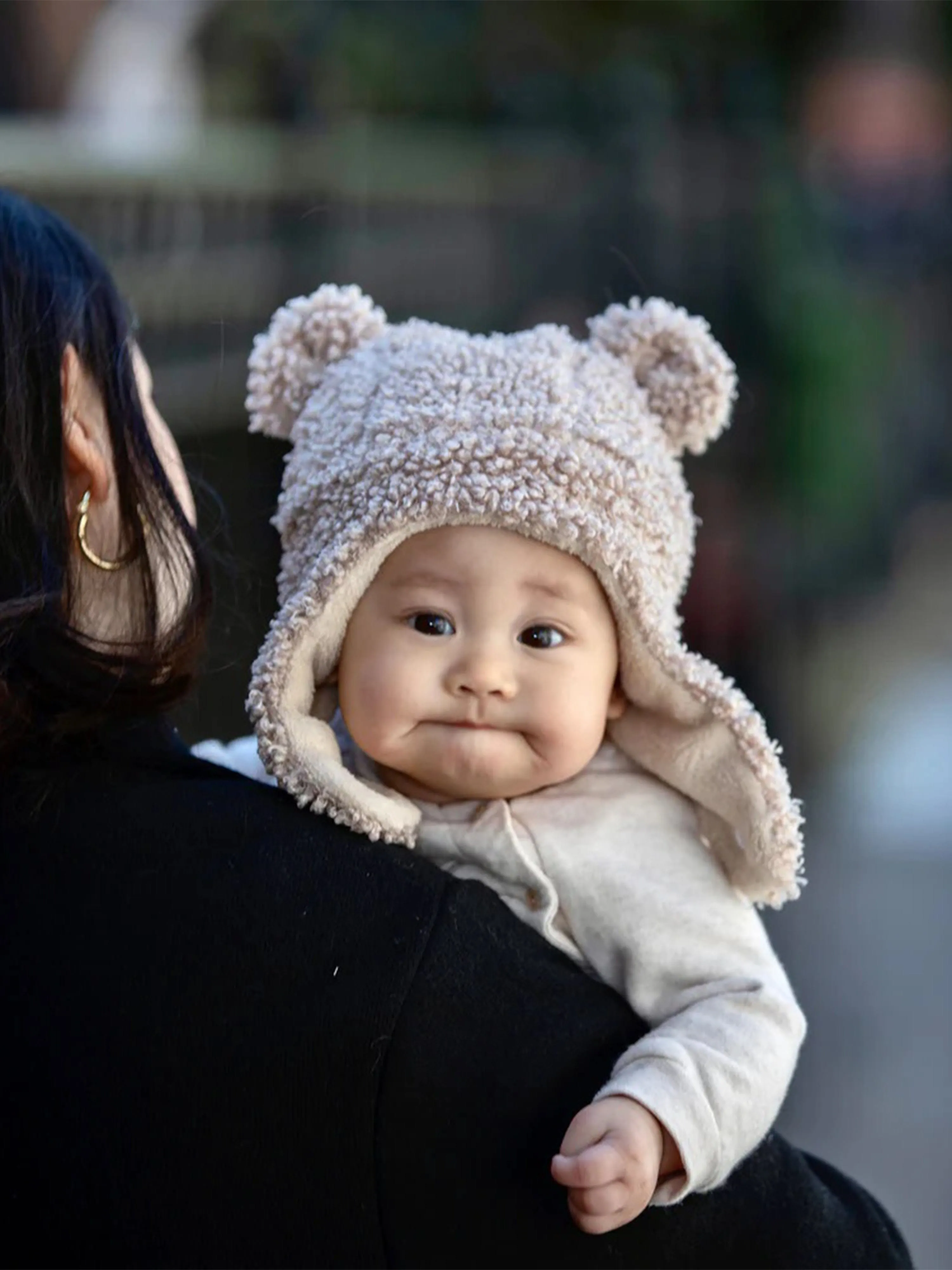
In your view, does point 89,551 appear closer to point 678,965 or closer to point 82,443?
point 82,443

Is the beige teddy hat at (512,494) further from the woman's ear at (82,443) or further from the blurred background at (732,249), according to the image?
the blurred background at (732,249)

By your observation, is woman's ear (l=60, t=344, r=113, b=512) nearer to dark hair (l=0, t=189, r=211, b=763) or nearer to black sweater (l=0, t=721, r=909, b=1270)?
dark hair (l=0, t=189, r=211, b=763)

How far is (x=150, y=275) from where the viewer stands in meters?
3.30

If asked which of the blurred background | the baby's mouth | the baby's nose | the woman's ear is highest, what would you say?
the woman's ear

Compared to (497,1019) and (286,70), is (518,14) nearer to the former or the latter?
(286,70)

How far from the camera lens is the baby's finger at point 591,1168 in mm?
1014

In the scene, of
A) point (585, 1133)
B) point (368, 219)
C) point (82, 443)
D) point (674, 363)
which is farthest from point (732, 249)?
point (585, 1133)

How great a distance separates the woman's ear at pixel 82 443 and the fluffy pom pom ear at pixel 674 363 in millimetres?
354

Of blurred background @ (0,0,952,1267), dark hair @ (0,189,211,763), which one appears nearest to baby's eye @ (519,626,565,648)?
dark hair @ (0,189,211,763)

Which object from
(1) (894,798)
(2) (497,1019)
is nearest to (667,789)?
(2) (497,1019)

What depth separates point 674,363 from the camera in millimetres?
1293

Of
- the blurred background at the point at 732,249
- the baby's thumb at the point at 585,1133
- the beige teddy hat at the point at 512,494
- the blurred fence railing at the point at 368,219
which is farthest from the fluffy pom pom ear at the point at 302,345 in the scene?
the blurred background at the point at 732,249

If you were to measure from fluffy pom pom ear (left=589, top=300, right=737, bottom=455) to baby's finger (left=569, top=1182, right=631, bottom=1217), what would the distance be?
0.52m

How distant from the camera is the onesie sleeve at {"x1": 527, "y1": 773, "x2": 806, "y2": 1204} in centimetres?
107
